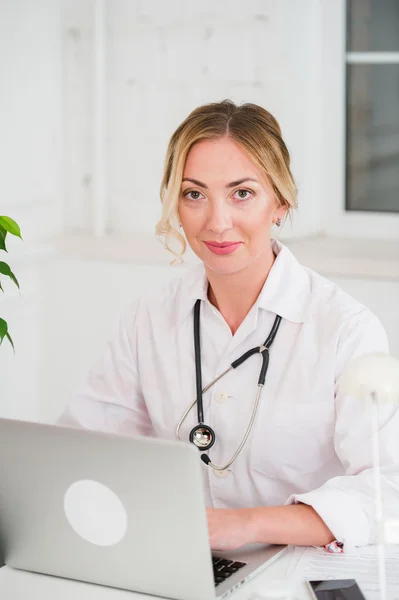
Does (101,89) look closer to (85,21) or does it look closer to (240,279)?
(85,21)

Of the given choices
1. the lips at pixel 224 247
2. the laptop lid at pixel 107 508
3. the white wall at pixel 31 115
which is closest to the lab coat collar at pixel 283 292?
the lips at pixel 224 247

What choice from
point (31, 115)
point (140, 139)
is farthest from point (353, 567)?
point (31, 115)

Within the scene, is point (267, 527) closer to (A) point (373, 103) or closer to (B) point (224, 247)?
(B) point (224, 247)

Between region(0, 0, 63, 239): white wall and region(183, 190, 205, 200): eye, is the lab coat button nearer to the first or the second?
region(183, 190, 205, 200): eye

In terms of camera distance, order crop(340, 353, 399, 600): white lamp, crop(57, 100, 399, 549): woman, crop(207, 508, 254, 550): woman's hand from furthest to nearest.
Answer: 1. crop(57, 100, 399, 549): woman
2. crop(207, 508, 254, 550): woman's hand
3. crop(340, 353, 399, 600): white lamp

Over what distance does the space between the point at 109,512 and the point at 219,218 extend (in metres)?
0.72

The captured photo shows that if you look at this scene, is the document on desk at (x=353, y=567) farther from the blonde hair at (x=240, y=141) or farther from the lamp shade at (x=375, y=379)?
the blonde hair at (x=240, y=141)

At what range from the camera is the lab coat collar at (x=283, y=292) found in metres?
1.90

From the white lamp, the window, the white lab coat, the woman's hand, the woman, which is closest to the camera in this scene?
the white lamp

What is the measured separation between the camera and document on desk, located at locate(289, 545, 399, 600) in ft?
4.67

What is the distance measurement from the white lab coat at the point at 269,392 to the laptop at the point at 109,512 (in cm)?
34

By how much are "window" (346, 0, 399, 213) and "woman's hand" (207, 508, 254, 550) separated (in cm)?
166

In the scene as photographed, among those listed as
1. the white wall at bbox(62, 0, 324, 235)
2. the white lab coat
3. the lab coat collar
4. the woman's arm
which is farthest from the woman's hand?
the white wall at bbox(62, 0, 324, 235)

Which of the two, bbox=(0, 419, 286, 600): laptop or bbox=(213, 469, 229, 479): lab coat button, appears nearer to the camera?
bbox=(0, 419, 286, 600): laptop
